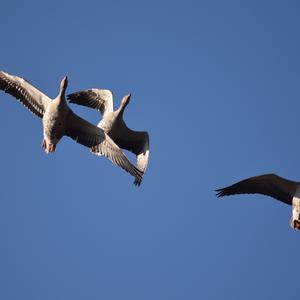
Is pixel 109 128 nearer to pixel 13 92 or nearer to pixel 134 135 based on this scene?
pixel 134 135

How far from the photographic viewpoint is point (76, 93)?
71.6ft

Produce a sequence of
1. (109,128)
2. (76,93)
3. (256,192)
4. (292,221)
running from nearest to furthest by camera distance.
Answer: (292,221) → (256,192) → (109,128) → (76,93)

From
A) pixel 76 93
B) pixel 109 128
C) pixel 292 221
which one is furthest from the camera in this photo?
pixel 76 93

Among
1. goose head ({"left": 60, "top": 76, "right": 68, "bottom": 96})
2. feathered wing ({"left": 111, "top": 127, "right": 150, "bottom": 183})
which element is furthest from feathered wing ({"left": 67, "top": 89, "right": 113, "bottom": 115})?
goose head ({"left": 60, "top": 76, "right": 68, "bottom": 96})

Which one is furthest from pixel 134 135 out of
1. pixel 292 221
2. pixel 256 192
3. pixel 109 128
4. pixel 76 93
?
pixel 292 221

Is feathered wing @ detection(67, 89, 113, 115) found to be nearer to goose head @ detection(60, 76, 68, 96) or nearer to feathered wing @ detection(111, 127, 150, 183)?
feathered wing @ detection(111, 127, 150, 183)

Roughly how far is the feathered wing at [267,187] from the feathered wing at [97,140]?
2370 mm

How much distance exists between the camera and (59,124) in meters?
18.0

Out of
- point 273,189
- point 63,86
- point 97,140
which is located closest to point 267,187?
point 273,189

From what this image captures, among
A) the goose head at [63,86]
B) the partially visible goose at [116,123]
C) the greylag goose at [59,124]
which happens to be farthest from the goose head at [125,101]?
the goose head at [63,86]

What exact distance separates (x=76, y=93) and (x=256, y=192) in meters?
5.79

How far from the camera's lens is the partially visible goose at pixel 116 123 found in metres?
20.5

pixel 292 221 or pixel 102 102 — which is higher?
pixel 102 102

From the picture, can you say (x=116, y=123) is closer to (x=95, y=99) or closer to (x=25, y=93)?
(x=95, y=99)
